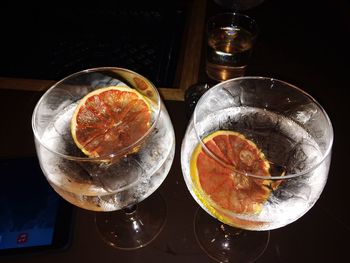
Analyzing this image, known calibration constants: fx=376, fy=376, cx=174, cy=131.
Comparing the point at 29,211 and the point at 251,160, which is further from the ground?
the point at 251,160

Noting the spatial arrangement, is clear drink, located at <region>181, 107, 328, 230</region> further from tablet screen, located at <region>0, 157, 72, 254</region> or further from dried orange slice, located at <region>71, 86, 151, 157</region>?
tablet screen, located at <region>0, 157, 72, 254</region>

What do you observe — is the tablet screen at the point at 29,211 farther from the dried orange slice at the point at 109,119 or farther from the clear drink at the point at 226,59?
the clear drink at the point at 226,59

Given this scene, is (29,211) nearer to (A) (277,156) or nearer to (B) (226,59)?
(A) (277,156)

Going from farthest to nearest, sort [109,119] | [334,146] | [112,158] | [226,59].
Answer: [226,59], [334,146], [109,119], [112,158]

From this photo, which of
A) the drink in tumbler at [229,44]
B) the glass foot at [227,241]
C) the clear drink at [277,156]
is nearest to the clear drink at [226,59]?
the drink in tumbler at [229,44]

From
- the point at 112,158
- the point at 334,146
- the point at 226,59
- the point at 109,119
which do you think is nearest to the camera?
the point at 112,158

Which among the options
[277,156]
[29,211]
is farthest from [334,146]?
[29,211]

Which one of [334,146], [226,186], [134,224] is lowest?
[134,224]
